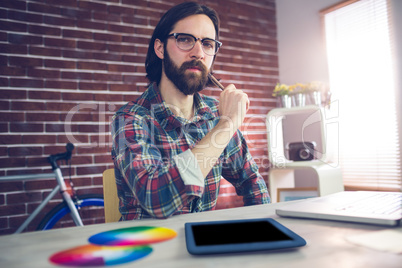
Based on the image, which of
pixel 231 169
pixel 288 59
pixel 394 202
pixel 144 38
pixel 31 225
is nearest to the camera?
pixel 394 202

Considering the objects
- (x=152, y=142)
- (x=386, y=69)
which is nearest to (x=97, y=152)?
(x=152, y=142)

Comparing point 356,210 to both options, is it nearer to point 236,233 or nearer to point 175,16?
point 236,233

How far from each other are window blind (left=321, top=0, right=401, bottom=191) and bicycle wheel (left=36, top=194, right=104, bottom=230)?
6.50 ft

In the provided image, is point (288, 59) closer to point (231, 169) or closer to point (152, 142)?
point (231, 169)

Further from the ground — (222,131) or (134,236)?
(222,131)

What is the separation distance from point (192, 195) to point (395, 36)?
215 cm

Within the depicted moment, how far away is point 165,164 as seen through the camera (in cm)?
110

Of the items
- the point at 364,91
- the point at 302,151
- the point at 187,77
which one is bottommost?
the point at 302,151

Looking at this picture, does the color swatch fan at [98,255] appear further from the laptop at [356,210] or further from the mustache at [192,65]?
the mustache at [192,65]

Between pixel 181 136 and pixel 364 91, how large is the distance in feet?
6.05

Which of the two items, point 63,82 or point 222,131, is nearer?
point 222,131

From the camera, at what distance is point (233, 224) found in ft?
1.96

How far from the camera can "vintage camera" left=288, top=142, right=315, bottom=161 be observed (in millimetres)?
2355

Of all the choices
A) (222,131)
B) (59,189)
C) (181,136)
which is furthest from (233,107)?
(59,189)
